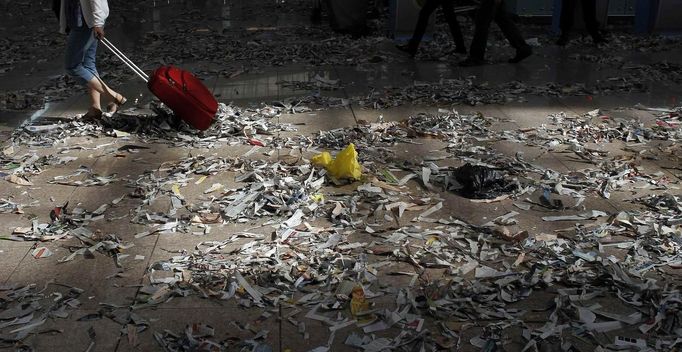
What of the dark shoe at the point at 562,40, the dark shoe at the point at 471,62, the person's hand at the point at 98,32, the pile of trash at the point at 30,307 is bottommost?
the pile of trash at the point at 30,307

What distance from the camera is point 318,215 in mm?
5723

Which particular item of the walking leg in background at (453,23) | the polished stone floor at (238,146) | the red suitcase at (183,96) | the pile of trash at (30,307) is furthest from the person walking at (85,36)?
the walking leg in background at (453,23)

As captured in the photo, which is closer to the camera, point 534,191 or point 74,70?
point 534,191

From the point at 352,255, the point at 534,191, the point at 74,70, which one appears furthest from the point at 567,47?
the point at 352,255

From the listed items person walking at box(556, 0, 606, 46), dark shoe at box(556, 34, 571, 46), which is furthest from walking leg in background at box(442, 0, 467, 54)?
person walking at box(556, 0, 606, 46)

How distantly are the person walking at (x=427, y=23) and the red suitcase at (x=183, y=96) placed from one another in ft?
17.8

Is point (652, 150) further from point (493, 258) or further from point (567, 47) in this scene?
point (567, 47)

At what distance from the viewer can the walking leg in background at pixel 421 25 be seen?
12281 mm

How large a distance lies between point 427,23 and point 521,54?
170 centimetres

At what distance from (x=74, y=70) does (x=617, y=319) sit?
6399 mm

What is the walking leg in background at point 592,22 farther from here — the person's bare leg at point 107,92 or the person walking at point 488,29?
the person's bare leg at point 107,92

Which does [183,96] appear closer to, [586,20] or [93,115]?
[93,115]

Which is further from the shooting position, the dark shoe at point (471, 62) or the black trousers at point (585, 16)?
the black trousers at point (585, 16)

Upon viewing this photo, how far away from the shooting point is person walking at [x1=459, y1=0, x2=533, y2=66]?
11.5 metres
